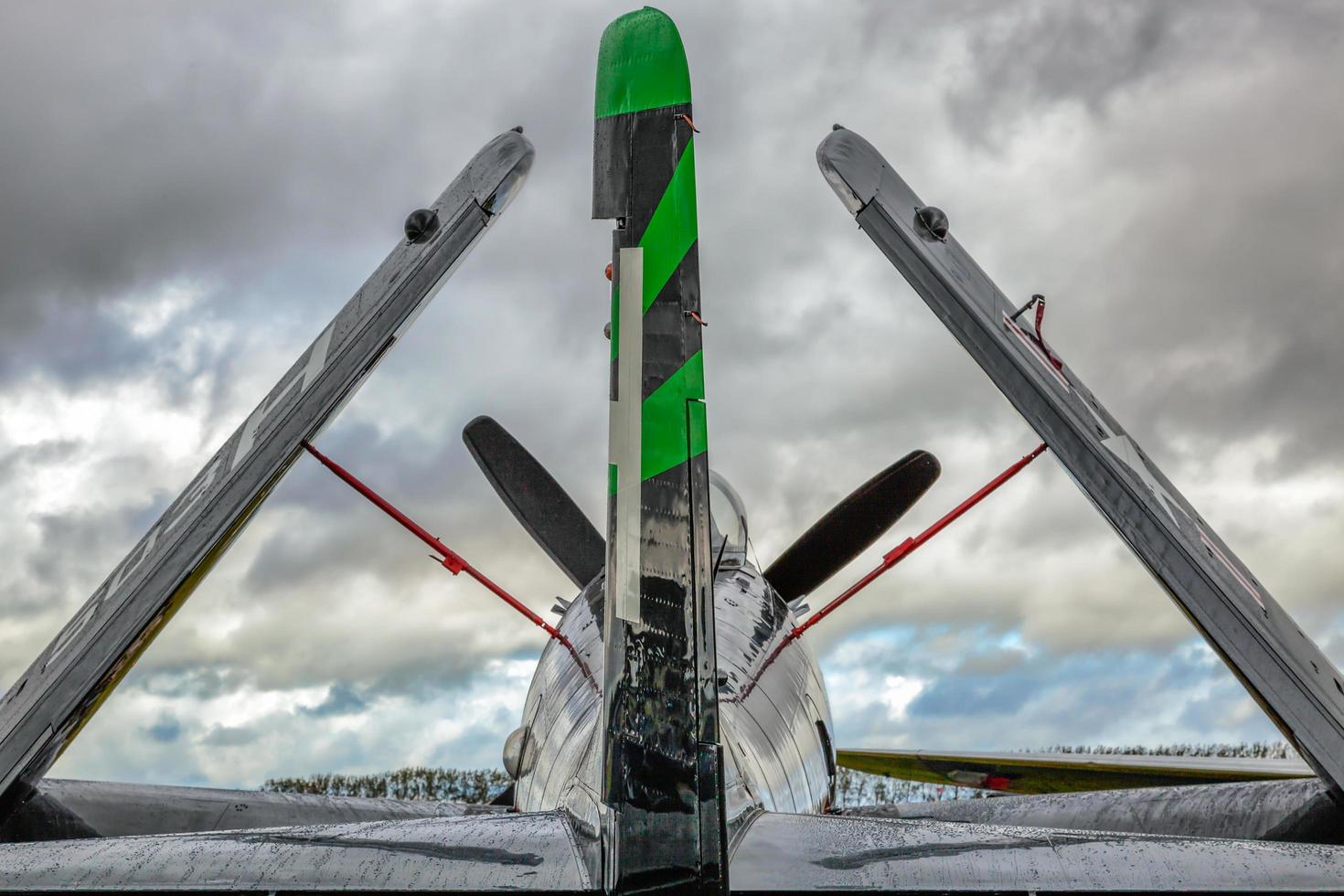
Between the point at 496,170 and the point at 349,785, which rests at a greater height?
the point at 349,785

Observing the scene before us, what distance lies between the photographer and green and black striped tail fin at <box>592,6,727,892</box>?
8.70ft

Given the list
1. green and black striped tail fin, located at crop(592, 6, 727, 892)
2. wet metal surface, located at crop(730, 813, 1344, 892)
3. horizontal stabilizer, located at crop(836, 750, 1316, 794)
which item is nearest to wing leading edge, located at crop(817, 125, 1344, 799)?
wet metal surface, located at crop(730, 813, 1344, 892)

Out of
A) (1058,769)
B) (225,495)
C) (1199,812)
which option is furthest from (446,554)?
(1058,769)

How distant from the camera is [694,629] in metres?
2.82

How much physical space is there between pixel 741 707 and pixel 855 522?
10.00ft

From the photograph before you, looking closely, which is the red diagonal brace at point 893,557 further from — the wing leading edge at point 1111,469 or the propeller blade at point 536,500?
the propeller blade at point 536,500

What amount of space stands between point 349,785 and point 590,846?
41.3ft

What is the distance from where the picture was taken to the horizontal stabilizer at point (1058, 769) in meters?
11.9

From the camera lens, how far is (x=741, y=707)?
4.82m

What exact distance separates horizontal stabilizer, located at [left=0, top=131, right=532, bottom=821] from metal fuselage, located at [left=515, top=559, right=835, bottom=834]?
1.56m

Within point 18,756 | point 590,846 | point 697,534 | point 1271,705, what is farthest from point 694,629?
point 18,756

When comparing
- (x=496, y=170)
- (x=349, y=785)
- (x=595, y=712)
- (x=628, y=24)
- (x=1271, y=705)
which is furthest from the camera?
(x=349, y=785)

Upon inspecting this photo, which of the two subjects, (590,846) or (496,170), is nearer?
(590,846)

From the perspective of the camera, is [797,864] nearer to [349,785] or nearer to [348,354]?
[348,354]
